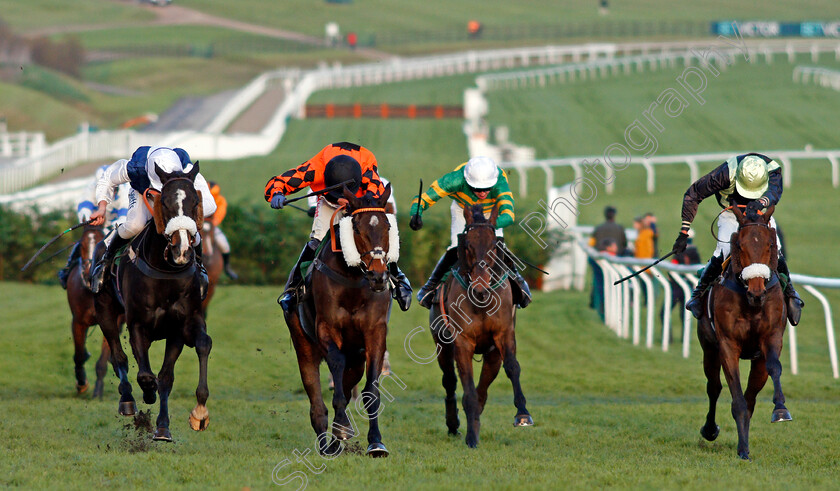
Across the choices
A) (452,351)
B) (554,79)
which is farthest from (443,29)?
(452,351)

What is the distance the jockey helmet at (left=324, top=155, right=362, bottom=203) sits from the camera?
24.6 ft

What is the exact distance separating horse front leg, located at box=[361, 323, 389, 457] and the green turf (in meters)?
0.12

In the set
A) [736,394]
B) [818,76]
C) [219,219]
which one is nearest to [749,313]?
[736,394]

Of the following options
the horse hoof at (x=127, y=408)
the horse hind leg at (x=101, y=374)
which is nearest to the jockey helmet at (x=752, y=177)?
the horse hoof at (x=127, y=408)

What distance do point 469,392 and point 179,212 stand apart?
221 centimetres

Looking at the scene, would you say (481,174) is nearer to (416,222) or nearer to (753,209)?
(416,222)

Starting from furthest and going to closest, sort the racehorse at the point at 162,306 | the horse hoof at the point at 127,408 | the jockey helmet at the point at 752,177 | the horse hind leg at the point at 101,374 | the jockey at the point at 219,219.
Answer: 1. the jockey at the point at 219,219
2. the horse hind leg at the point at 101,374
3. the horse hoof at the point at 127,408
4. the jockey helmet at the point at 752,177
5. the racehorse at the point at 162,306

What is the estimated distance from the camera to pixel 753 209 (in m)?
7.45

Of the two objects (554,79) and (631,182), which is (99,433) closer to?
(631,182)

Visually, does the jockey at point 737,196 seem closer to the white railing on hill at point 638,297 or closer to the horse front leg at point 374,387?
the horse front leg at point 374,387

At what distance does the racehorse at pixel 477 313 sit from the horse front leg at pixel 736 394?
1.27 metres

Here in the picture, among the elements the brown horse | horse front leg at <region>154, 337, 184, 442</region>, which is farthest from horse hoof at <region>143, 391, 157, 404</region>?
the brown horse

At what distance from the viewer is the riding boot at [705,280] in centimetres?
804

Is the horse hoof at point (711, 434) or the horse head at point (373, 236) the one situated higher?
the horse head at point (373, 236)
